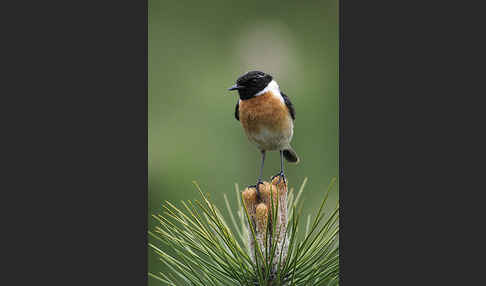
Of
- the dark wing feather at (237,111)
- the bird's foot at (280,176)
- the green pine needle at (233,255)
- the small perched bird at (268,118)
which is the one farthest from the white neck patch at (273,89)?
the green pine needle at (233,255)

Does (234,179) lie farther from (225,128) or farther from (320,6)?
(320,6)

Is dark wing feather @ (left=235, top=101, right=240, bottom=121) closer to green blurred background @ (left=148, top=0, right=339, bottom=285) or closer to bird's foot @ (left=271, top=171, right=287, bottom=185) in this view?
green blurred background @ (left=148, top=0, right=339, bottom=285)

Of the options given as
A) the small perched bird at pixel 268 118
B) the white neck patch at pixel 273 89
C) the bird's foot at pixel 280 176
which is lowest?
the bird's foot at pixel 280 176

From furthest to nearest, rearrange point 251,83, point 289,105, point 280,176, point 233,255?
point 289,105, point 251,83, point 280,176, point 233,255

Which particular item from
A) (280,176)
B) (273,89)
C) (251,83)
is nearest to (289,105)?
(273,89)

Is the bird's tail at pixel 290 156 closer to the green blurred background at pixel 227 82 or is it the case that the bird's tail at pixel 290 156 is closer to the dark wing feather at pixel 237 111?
the green blurred background at pixel 227 82

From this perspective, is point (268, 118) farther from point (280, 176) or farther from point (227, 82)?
point (280, 176)

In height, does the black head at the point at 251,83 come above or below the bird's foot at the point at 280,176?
above

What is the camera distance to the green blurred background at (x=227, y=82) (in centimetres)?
210

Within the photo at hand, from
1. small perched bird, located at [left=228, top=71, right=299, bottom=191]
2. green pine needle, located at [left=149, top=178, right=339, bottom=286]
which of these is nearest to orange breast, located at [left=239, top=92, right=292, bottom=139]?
small perched bird, located at [left=228, top=71, right=299, bottom=191]

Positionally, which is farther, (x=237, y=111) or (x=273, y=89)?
(x=237, y=111)

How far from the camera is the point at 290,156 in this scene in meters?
2.18

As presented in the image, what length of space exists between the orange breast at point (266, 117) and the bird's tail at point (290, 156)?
0.08 metres

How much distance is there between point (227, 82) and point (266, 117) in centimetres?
23
